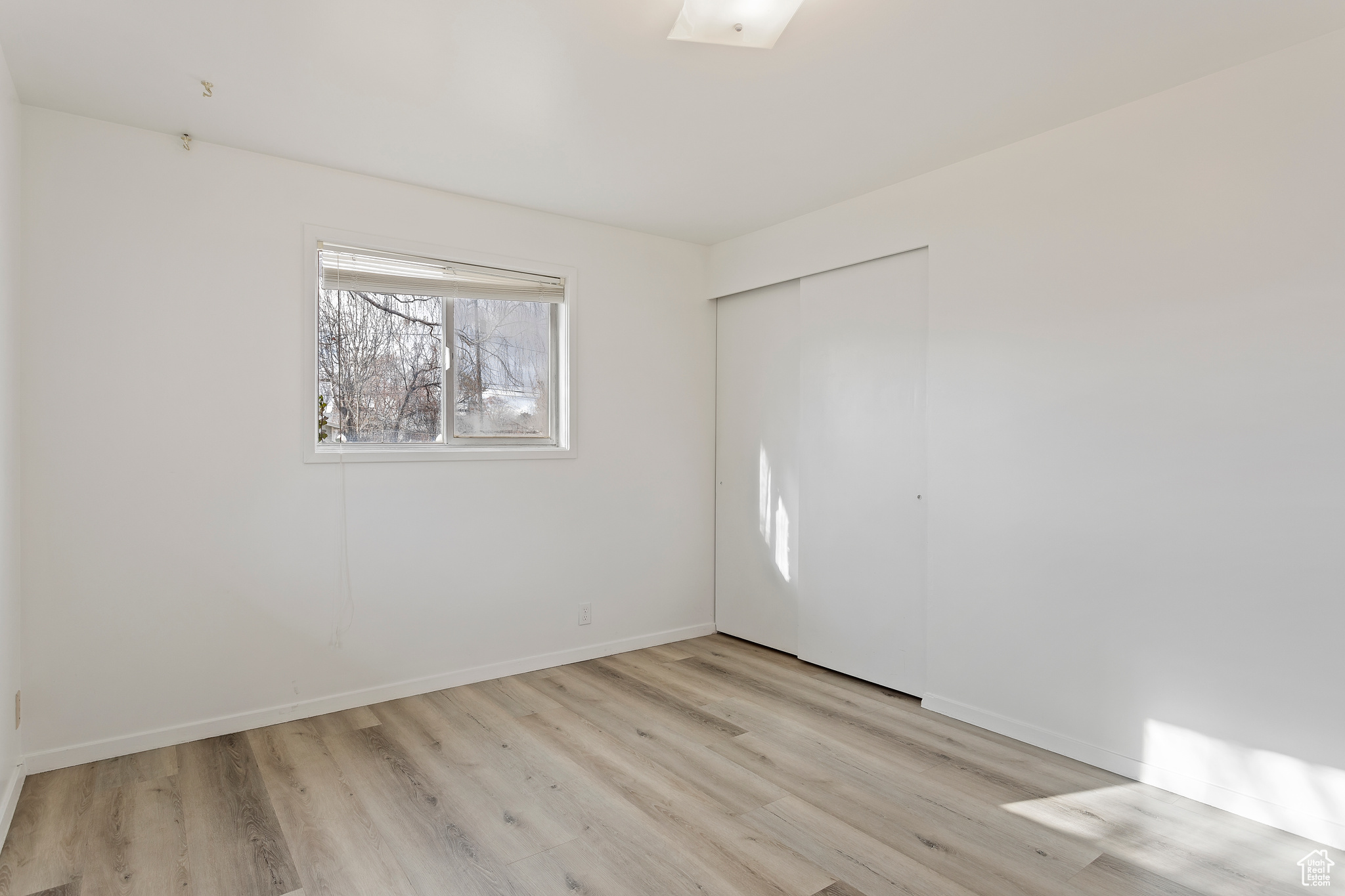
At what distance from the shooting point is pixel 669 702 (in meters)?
3.40

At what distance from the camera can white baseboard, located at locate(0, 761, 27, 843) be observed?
221cm

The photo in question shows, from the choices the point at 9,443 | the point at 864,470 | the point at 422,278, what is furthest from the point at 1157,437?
the point at 9,443

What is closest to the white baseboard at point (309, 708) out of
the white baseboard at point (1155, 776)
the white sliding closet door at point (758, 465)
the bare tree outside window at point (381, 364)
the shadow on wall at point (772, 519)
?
the white sliding closet door at point (758, 465)

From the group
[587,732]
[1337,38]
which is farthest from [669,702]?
[1337,38]

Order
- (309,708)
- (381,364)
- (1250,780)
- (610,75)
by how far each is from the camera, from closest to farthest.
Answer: (1250,780), (610,75), (309,708), (381,364)

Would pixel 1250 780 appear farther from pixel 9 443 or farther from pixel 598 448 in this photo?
pixel 9 443

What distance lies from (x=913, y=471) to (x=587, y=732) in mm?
1931

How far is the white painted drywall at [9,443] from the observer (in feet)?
7.61

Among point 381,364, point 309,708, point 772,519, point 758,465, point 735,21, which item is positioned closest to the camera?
point 735,21

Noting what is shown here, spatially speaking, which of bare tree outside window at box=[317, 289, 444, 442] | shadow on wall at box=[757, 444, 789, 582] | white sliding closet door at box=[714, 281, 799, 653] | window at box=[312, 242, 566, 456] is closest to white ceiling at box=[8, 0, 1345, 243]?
window at box=[312, 242, 566, 456]

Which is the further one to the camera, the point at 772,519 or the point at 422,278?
the point at 772,519

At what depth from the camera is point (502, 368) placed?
3.92 meters

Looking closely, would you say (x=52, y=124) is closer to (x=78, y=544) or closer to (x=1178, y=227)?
(x=78, y=544)

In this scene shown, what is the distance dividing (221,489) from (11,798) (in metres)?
1.22
